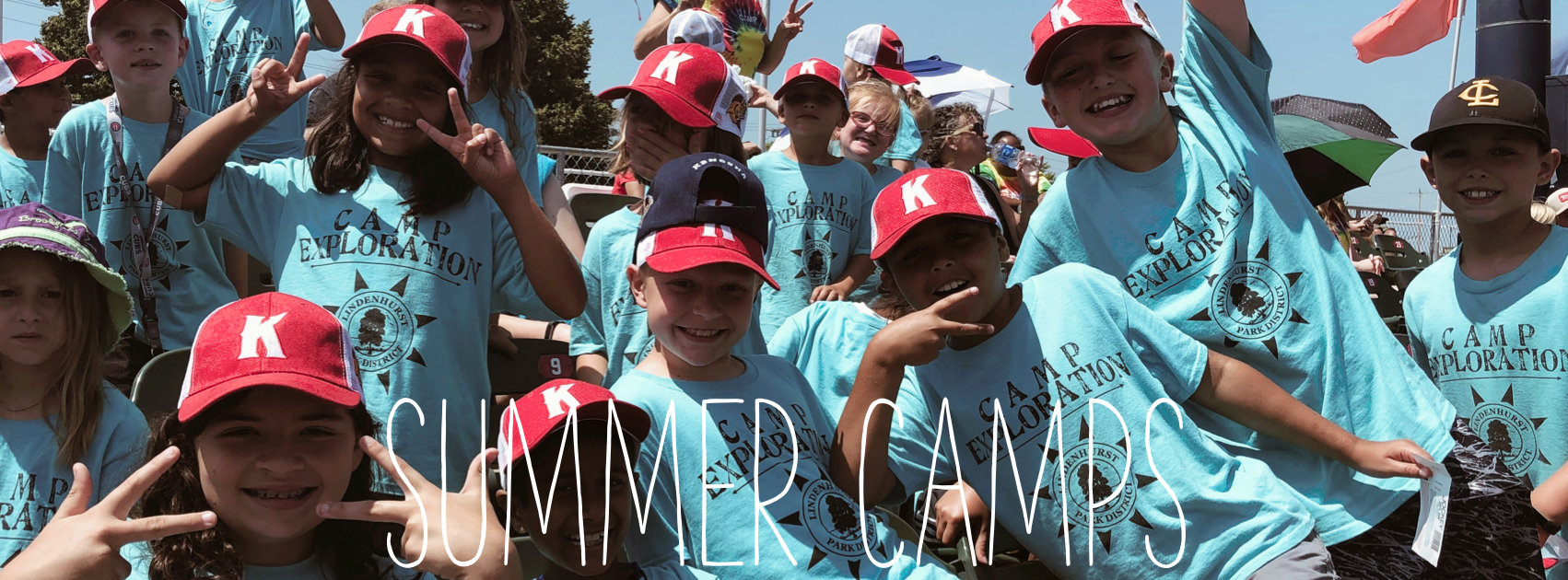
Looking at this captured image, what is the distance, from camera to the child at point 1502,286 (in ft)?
10.8

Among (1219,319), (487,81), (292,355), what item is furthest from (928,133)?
(292,355)

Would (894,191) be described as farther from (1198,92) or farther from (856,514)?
(1198,92)

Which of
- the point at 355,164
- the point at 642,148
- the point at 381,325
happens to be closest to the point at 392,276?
Result: the point at 381,325

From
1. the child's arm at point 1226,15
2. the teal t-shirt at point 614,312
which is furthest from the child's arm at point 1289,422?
the teal t-shirt at point 614,312

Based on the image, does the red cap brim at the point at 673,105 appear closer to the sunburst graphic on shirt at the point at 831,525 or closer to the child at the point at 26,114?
the sunburst graphic on shirt at the point at 831,525

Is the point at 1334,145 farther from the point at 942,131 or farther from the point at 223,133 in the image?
the point at 223,133

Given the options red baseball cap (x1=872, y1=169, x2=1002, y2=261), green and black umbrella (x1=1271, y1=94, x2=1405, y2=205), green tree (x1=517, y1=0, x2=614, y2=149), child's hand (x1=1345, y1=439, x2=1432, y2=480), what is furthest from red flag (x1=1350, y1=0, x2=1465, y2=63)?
green tree (x1=517, y1=0, x2=614, y2=149)

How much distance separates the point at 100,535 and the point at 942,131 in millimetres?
5619

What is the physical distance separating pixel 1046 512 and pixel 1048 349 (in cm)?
38

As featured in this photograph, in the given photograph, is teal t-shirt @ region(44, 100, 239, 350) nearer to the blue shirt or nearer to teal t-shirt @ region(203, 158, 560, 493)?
the blue shirt

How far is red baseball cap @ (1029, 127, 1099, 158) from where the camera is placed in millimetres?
4316

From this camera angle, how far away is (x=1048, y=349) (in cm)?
261

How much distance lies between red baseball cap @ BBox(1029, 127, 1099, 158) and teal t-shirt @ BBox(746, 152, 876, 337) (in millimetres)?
723

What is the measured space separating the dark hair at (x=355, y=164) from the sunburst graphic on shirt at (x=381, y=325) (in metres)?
0.24
